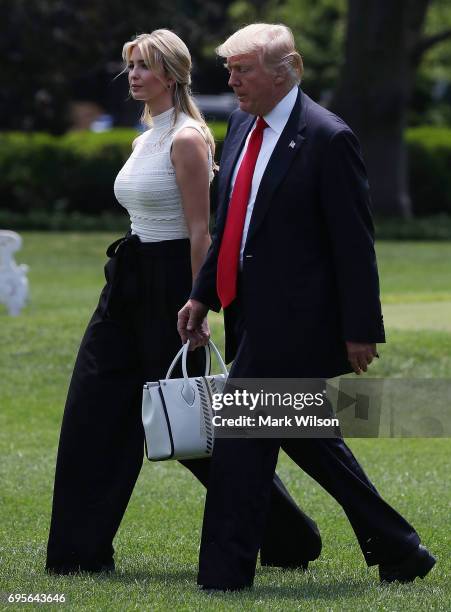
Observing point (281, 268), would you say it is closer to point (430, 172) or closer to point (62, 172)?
point (430, 172)

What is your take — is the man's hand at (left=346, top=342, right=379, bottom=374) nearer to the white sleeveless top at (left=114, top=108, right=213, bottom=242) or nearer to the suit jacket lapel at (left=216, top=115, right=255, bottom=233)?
the suit jacket lapel at (left=216, top=115, right=255, bottom=233)

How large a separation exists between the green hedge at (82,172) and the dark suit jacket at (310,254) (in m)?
23.4

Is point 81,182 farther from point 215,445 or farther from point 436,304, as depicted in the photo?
point 215,445

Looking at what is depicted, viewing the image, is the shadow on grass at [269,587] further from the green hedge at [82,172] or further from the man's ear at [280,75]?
the green hedge at [82,172]

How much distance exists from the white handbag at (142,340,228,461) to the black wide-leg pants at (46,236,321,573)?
1.05 feet

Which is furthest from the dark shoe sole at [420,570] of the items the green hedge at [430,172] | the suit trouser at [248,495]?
the green hedge at [430,172]

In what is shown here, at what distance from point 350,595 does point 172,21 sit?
30155 millimetres

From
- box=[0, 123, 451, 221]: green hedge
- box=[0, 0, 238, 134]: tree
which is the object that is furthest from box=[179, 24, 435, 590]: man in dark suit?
box=[0, 0, 238, 134]: tree

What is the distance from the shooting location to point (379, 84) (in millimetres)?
26156

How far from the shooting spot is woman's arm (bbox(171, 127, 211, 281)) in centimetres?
543

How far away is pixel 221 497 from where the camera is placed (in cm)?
509

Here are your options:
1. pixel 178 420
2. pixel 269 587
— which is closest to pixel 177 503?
pixel 269 587

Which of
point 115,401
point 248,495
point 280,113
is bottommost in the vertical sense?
point 248,495

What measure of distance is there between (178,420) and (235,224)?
69cm
